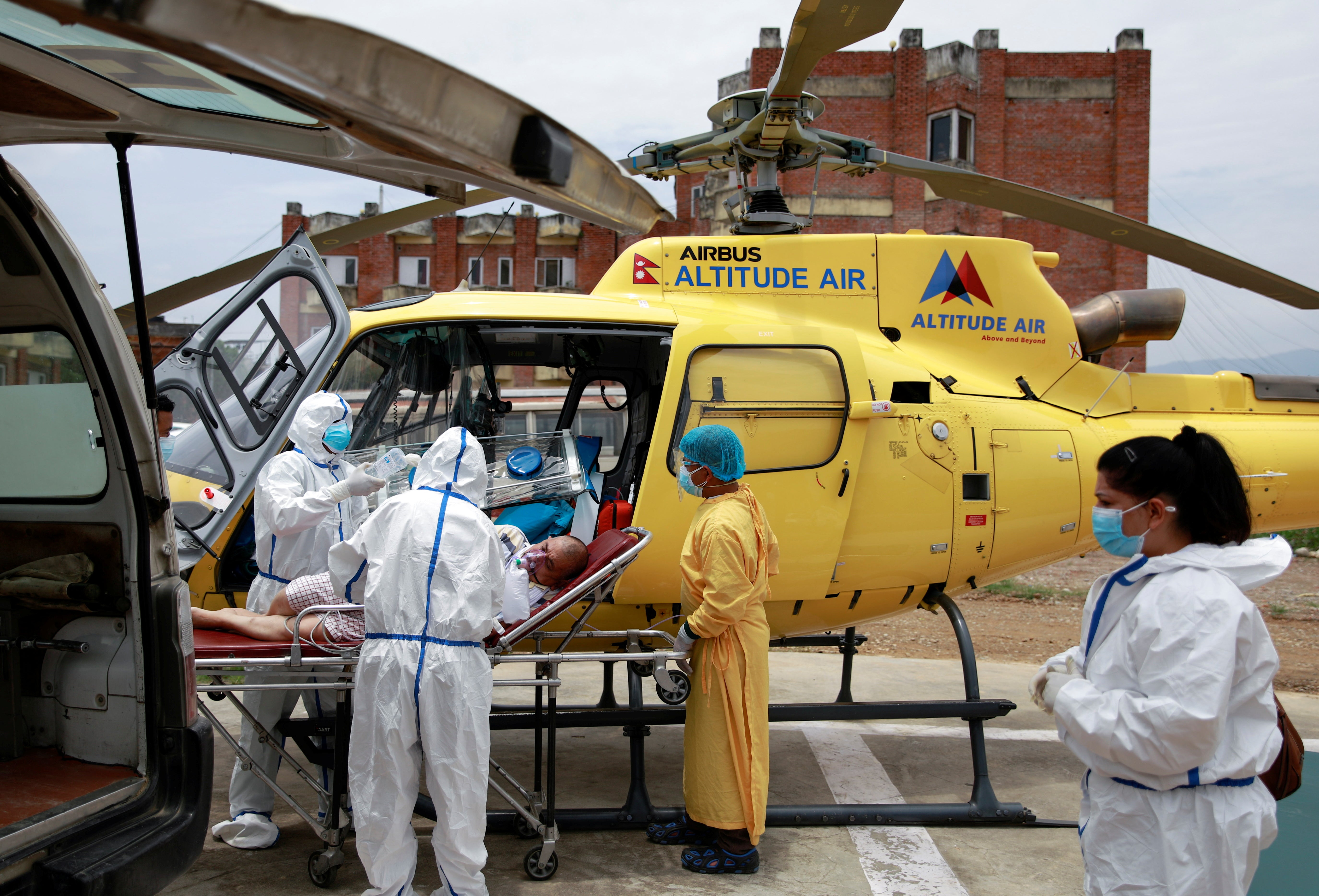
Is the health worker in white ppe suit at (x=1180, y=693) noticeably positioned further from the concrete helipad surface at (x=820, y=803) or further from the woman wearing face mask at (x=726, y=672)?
the concrete helipad surface at (x=820, y=803)

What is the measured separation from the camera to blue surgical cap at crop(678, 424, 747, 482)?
12.9 feet

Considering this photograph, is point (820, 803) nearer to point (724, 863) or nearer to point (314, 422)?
point (724, 863)

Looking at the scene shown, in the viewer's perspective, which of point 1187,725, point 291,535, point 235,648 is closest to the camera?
point 1187,725

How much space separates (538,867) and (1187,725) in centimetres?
284

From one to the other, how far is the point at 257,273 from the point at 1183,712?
4434 millimetres

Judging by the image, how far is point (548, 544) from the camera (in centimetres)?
431

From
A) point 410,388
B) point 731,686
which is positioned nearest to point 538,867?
point 731,686

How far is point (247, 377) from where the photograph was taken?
4570mm

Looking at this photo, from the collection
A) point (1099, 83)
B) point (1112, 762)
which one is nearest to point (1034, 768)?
point (1112, 762)

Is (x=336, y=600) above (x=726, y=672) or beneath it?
above

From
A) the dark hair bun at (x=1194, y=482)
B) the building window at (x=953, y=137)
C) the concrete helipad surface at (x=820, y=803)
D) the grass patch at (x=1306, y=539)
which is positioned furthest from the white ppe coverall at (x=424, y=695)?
the building window at (x=953, y=137)

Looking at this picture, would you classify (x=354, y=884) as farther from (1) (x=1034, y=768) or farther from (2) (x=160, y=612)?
(1) (x=1034, y=768)

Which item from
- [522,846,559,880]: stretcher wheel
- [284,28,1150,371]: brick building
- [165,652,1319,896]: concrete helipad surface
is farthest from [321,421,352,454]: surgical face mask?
[284,28,1150,371]: brick building

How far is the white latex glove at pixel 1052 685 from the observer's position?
2398 millimetres
